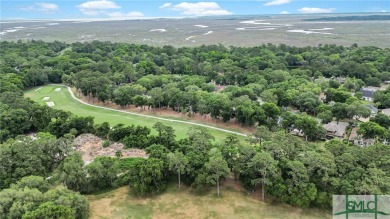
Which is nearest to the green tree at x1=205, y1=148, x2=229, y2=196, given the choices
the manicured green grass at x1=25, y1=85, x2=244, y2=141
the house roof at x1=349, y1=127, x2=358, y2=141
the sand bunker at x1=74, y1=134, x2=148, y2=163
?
the sand bunker at x1=74, y1=134, x2=148, y2=163

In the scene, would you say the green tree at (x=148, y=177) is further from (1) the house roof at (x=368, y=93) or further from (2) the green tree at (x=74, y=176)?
(1) the house roof at (x=368, y=93)

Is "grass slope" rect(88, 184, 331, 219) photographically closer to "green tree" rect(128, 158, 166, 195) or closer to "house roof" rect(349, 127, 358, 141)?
"green tree" rect(128, 158, 166, 195)

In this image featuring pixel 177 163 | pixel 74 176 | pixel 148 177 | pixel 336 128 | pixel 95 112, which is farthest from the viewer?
pixel 95 112

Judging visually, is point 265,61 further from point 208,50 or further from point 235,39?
point 235,39

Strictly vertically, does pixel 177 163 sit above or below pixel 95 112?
above

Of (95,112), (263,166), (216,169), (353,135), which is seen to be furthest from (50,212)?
(353,135)

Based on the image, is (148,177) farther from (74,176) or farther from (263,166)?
(263,166)
